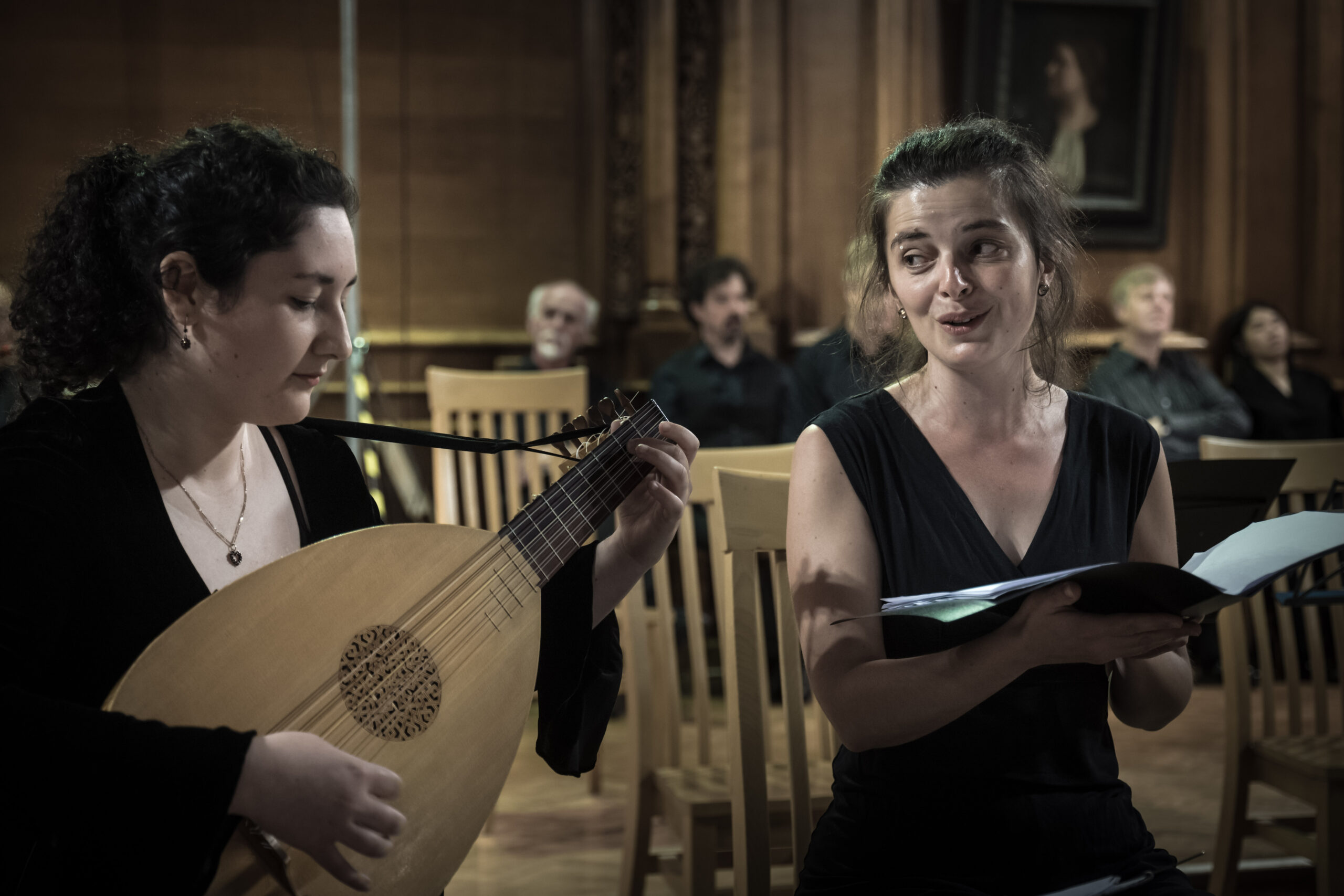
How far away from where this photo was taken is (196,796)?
3.28 feet

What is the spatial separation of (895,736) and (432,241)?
4.36 m

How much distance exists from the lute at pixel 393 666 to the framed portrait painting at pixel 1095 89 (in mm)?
4565

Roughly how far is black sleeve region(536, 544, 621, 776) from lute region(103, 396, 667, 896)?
8cm

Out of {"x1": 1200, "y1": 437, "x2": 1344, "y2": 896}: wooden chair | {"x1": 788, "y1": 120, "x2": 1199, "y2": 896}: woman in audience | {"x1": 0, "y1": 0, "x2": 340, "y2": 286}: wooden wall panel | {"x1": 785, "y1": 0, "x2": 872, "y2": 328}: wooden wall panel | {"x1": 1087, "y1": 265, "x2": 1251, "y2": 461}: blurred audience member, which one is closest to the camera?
{"x1": 788, "y1": 120, "x2": 1199, "y2": 896}: woman in audience

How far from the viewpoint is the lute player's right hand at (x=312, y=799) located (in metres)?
1.02

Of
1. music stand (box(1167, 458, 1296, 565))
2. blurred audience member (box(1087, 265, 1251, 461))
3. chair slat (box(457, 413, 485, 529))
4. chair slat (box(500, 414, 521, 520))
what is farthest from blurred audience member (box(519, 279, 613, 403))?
music stand (box(1167, 458, 1296, 565))

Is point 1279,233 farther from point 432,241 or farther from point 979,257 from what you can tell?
point 979,257

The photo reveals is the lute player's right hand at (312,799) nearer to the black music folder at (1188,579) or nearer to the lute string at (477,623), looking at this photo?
the lute string at (477,623)

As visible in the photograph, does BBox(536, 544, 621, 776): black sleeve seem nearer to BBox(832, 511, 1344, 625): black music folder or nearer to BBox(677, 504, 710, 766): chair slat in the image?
BBox(832, 511, 1344, 625): black music folder

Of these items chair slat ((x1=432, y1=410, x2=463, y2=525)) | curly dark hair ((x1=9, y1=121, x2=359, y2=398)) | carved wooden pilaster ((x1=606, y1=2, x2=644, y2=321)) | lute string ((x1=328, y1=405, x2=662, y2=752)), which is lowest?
chair slat ((x1=432, y1=410, x2=463, y2=525))

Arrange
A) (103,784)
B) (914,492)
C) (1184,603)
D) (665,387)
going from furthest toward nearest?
1. (665,387)
2. (914,492)
3. (1184,603)
4. (103,784)

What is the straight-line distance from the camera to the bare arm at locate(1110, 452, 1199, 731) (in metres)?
1.46

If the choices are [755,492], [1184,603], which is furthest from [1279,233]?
[1184,603]

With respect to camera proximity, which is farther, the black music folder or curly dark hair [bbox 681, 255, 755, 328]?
curly dark hair [bbox 681, 255, 755, 328]
